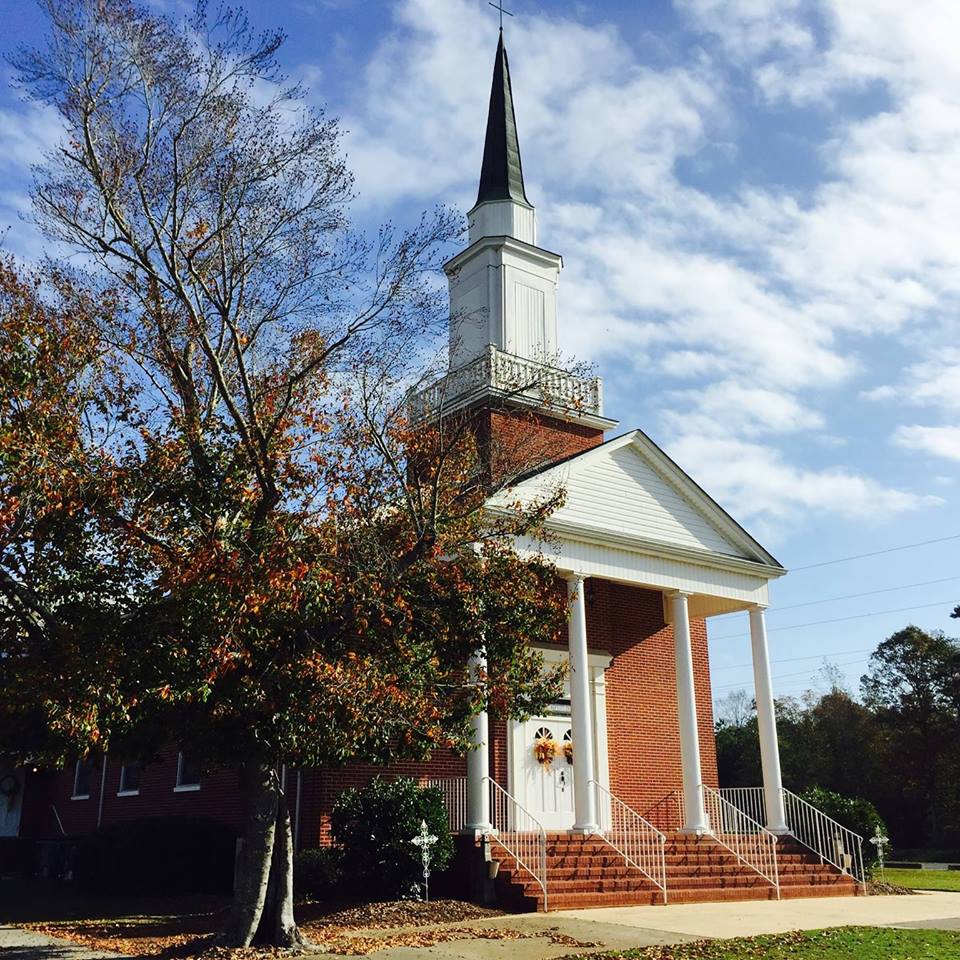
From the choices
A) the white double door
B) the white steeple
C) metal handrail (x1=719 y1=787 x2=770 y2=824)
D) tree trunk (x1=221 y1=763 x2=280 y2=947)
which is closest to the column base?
the white double door

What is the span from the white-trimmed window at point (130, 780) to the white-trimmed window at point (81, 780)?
6.38 ft

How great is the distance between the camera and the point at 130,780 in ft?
82.2

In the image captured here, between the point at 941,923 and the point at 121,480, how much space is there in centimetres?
1247

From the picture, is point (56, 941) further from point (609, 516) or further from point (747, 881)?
point (609, 516)

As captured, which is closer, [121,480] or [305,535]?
[121,480]

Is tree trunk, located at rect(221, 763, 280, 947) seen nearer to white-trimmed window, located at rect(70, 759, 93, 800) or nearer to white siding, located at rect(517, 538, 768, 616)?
white siding, located at rect(517, 538, 768, 616)

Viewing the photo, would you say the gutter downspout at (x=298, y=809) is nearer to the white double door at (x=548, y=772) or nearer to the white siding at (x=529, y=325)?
the white double door at (x=548, y=772)

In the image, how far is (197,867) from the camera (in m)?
19.1

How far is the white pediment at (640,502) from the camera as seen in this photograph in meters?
20.6

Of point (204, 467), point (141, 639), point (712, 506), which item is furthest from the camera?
point (712, 506)

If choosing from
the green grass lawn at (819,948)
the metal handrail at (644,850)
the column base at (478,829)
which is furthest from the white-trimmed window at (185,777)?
the green grass lawn at (819,948)

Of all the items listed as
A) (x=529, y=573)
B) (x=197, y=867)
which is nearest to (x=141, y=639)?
(x=529, y=573)

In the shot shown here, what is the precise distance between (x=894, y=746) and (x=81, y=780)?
136ft

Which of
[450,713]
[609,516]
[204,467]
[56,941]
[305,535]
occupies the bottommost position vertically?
[56,941]
